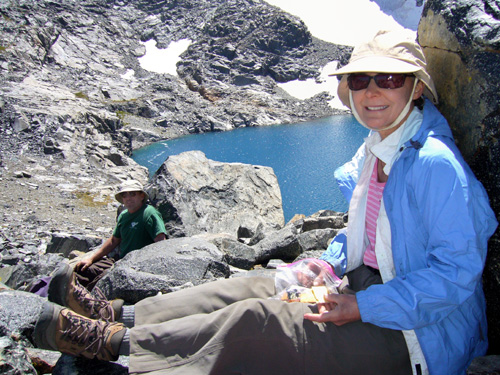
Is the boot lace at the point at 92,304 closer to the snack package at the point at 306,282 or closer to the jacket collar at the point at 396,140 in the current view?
the snack package at the point at 306,282

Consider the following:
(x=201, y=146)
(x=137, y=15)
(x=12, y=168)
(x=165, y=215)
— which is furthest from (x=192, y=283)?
(x=137, y=15)

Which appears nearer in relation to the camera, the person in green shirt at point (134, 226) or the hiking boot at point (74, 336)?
the hiking boot at point (74, 336)

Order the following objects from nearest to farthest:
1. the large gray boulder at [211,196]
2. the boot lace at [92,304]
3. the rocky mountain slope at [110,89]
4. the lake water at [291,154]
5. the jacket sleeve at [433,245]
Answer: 1. the jacket sleeve at [433,245]
2. the boot lace at [92,304]
3. the large gray boulder at [211,196]
4. the rocky mountain slope at [110,89]
5. the lake water at [291,154]

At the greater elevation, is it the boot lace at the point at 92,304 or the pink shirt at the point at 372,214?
the pink shirt at the point at 372,214

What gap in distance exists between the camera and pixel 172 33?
346 feet

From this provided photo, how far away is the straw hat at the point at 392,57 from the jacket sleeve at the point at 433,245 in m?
0.59

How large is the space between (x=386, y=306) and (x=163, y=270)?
117 inches

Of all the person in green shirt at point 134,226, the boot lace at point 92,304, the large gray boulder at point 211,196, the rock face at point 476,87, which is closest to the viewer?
the rock face at point 476,87

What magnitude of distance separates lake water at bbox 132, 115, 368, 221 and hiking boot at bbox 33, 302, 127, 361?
15.9 m

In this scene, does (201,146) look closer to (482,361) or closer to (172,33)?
(482,361)

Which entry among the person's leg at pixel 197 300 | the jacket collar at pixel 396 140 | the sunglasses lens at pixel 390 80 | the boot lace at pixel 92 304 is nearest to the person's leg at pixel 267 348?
the person's leg at pixel 197 300

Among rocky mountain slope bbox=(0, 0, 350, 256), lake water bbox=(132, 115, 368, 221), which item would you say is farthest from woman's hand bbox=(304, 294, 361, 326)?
lake water bbox=(132, 115, 368, 221)

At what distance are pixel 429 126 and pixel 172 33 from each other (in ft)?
376

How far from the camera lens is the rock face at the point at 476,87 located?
2.34 meters
